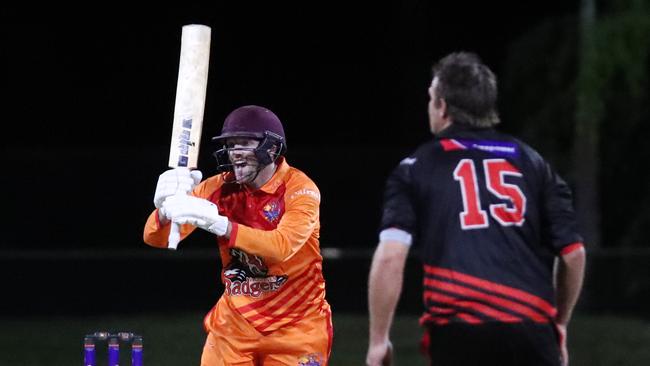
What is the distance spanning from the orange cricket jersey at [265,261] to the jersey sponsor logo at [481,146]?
114cm

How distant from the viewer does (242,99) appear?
65.0 feet

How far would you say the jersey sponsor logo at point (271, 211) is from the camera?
4738 mm

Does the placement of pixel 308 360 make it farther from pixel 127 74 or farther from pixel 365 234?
pixel 127 74

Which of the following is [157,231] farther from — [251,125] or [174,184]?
[251,125]

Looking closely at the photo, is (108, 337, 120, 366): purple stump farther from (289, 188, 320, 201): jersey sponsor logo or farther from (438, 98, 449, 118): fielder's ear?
(438, 98, 449, 118): fielder's ear

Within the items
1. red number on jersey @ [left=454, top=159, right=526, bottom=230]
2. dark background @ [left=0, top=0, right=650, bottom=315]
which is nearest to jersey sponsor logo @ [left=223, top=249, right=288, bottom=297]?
red number on jersey @ [left=454, top=159, right=526, bottom=230]

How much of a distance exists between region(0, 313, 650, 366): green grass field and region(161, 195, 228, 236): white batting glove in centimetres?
422

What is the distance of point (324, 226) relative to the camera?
46.8ft

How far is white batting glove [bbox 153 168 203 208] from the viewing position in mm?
4469

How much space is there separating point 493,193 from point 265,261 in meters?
1.30

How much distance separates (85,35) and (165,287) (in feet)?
33.9

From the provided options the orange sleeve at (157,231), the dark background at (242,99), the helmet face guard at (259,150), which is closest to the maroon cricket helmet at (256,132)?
the helmet face guard at (259,150)

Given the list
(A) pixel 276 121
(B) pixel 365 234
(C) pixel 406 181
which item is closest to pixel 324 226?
(B) pixel 365 234

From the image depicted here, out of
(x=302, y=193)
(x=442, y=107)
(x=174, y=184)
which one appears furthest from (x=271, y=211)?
(x=442, y=107)
